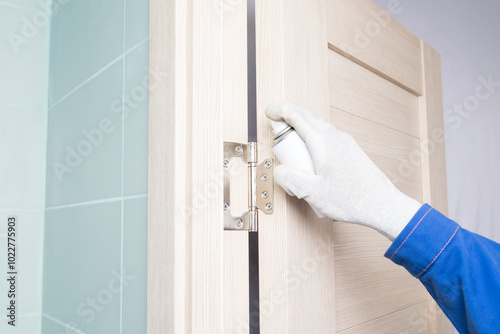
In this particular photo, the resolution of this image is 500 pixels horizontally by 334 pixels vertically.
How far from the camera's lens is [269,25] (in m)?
0.62

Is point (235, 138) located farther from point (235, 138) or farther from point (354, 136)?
point (354, 136)

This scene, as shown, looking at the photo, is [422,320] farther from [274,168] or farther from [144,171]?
[144,171]

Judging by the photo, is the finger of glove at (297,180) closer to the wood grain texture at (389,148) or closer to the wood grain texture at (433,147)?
the wood grain texture at (389,148)

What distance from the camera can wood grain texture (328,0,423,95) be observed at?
2.49 feet

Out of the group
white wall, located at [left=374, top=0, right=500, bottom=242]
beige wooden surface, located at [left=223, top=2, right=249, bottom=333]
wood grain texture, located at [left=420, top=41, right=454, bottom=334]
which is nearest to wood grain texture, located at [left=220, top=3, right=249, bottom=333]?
beige wooden surface, located at [left=223, top=2, right=249, bottom=333]

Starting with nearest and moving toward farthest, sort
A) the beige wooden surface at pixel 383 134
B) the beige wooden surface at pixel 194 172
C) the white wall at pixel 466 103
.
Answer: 1. the beige wooden surface at pixel 194 172
2. the beige wooden surface at pixel 383 134
3. the white wall at pixel 466 103

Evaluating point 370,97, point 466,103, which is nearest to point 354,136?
point 370,97

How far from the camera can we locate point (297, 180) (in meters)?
0.57

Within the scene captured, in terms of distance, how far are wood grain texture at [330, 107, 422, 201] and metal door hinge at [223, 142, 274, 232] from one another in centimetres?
20

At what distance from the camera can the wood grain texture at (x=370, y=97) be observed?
A: 0.75 meters

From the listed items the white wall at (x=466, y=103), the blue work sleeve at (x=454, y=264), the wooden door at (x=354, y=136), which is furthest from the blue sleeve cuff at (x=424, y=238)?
the white wall at (x=466, y=103)

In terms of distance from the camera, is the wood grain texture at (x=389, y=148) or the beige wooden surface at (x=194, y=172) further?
the wood grain texture at (x=389, y=148)

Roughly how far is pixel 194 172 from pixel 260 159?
11 cm

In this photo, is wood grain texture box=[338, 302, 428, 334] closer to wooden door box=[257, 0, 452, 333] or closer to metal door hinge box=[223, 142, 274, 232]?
wooden door box=[257, 0, 452, 333]
